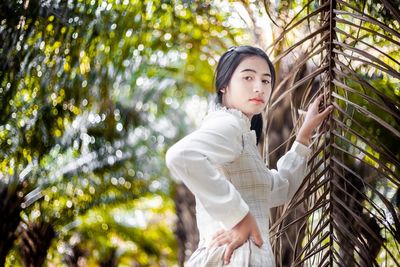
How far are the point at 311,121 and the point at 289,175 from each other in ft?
0.61

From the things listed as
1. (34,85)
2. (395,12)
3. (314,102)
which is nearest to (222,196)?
(314,102)

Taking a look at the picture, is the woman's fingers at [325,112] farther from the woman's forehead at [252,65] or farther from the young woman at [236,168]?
the woman's forehead at [252,65]

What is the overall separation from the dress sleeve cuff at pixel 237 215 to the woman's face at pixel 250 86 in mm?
344

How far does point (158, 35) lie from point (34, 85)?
5.77 feet

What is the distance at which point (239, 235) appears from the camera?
188 centimetres

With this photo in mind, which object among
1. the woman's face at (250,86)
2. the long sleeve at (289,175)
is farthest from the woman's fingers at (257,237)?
the woman's face at (250,86)

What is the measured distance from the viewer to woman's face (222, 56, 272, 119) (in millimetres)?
2098

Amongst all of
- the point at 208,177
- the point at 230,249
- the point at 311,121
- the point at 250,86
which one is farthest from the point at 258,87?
the point at 230,249

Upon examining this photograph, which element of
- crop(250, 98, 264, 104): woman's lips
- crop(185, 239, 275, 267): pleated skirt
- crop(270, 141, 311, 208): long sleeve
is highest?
crop(250, 98, 264, 104): woman's lips

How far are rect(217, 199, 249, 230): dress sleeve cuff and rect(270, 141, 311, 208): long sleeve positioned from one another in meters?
0.30

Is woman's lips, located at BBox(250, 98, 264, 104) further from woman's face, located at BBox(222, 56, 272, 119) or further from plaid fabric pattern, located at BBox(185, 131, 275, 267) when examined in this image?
plaid fabric pattern, located at BBox(185, 131, 275, 267)

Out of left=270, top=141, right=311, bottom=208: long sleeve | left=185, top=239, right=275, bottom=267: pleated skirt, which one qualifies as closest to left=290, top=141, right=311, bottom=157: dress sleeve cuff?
left=270, top=141, right=311, bottom=208: long sleeve

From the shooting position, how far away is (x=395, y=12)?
209cm

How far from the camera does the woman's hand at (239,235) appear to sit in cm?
188
